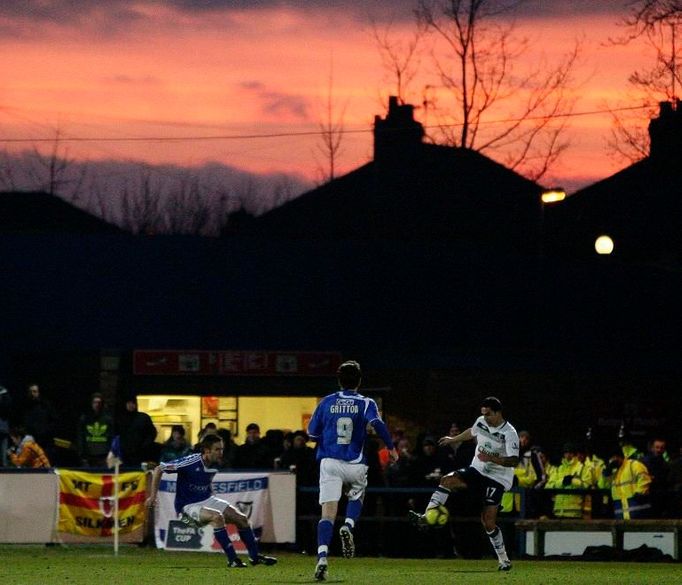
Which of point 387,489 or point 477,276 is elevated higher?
point 477,276

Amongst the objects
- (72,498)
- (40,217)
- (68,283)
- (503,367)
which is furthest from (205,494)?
(40,217)

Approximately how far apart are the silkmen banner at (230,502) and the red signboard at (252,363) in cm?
1043

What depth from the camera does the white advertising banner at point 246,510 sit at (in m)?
22.1

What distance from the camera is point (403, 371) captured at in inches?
1339

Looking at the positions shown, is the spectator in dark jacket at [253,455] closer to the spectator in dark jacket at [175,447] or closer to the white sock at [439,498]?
the spectator in dark jacket at [175,447]

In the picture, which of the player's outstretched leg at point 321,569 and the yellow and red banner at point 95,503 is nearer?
the player's outstretched leg at point 321,569

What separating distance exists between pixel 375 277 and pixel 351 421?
1902 centimetres

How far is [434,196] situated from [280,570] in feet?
118

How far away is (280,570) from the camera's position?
1712cm

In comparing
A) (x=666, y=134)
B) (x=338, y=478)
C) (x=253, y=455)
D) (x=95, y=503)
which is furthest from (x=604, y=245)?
(x=338, y=478)

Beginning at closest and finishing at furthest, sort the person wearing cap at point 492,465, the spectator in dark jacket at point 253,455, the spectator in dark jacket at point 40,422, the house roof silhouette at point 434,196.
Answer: the person wearing cap at point 492,465
the spectator in dark jacket at point 253,455
the spectator in dark jacket at point 40,422
the house roof silhouette at point 434,196

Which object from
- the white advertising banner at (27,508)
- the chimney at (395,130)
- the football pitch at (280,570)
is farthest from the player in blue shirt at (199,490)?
the chimney at (395,130)

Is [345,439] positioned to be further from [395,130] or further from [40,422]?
[395,130]

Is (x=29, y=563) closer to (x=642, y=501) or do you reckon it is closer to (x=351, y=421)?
(x=351, y=421)
